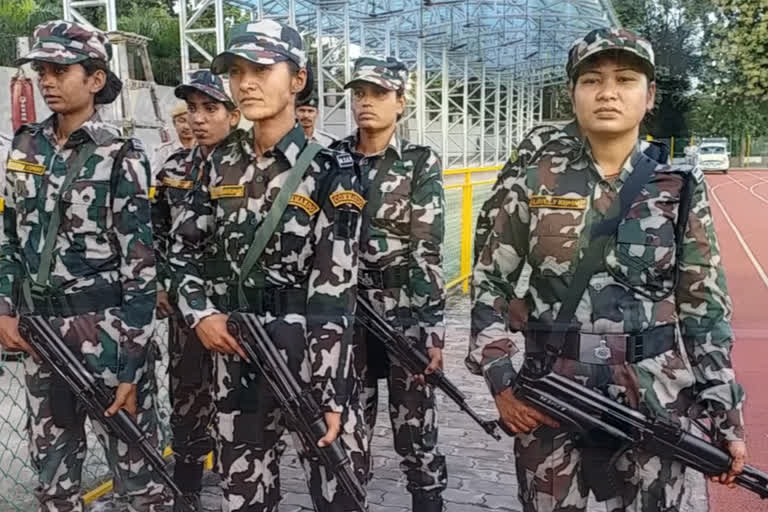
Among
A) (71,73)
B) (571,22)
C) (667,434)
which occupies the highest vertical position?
(571,22)

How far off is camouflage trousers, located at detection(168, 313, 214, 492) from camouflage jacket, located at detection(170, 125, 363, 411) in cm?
76

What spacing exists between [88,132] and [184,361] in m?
0.93

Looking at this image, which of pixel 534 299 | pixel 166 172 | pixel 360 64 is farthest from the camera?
pixel 166 172

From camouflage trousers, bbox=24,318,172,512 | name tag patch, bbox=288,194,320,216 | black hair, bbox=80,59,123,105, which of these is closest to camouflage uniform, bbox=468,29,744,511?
name tag patch, bbox=288,194,320,216

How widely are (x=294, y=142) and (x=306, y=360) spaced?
578 mm

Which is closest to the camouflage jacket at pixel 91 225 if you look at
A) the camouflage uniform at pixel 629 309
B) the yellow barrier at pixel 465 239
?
the camouflage uniform at pixel 629 309

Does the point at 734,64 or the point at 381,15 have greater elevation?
the point at 381,15

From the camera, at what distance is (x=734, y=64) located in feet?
6.62

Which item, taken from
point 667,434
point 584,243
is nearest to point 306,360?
point 584,243

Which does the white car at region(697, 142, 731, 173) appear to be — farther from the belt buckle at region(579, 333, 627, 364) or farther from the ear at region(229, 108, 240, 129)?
the ear at region(229, 108, 240, 129)

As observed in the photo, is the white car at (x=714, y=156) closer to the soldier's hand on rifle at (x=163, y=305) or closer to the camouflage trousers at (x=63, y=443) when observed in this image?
the camouflage trousers at (x=63, y=443)

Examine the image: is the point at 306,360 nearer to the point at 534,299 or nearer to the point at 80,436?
the point at 534,299

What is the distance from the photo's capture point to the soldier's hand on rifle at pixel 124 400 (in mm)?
2004

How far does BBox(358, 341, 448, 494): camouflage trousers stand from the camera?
248 cm
